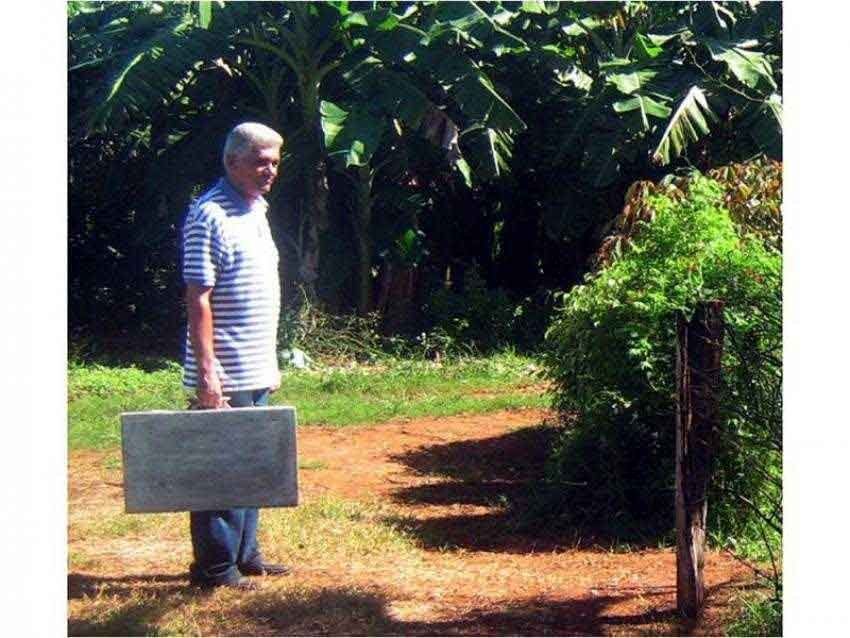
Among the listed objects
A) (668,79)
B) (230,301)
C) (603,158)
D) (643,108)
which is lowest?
(230,301)

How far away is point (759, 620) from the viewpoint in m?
3.94

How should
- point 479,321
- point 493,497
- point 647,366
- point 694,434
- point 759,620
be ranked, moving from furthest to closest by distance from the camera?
1. point 479,321
2. point 493,497
3. point 647,366
4. point 694,434
5. point 759,620

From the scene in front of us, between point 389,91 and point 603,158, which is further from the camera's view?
point 603,158

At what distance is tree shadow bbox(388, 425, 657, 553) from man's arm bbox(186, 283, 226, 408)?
57.4 inches

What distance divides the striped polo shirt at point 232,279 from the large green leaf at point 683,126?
19.5 feet

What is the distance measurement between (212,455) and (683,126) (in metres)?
6.86

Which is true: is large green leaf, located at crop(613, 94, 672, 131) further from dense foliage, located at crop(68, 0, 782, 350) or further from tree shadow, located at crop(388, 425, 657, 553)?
tree shadow, located at crop(388, 425, 657, 553)

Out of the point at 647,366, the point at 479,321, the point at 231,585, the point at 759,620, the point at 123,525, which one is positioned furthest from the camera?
the point at 479,321

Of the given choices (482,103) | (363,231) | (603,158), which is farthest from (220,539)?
(363,231)

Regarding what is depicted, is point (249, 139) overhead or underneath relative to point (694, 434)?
overhead

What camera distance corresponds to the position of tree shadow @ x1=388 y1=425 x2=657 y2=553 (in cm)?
543

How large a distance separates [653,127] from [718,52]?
81 centimetres

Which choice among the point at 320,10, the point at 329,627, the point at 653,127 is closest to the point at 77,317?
the point at 320,10

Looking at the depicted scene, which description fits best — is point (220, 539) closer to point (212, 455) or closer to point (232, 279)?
point (212, 455)
